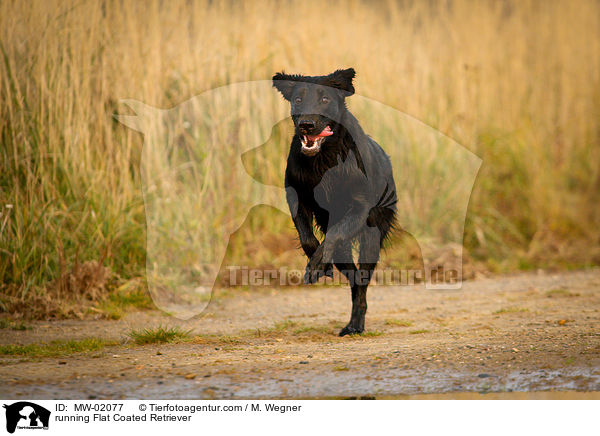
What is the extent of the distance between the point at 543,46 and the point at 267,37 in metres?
4.31

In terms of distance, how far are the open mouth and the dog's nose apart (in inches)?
2.4

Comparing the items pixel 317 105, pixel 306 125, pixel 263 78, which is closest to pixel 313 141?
pixel 306 125

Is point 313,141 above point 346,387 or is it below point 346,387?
above

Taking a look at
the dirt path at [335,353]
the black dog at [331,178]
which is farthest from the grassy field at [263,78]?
the black dog at [331,178]

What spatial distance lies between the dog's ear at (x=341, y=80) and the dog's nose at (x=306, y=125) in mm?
404

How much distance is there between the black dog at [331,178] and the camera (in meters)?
4.85

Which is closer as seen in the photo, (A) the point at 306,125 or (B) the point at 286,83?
(A) the point at 306,125

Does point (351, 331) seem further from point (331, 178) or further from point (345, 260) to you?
point (331, 178)

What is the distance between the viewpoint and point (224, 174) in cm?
783

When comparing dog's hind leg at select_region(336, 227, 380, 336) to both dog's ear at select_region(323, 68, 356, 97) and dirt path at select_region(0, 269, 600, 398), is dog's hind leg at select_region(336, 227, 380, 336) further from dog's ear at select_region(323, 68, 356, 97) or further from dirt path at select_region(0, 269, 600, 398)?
dog's ear at select_region(323, 68, 356, 97)

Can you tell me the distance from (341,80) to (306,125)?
54 centimetres

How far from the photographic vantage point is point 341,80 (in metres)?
5.00
